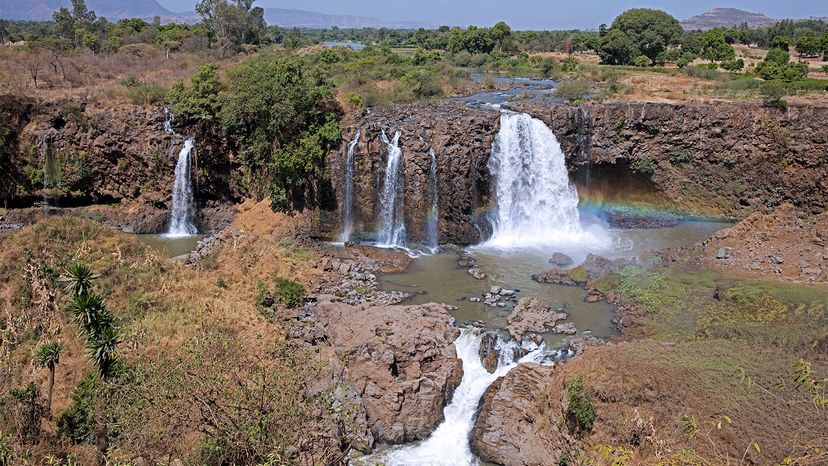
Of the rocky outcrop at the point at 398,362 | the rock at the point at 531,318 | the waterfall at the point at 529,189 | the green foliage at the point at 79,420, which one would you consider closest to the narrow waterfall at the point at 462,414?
the rocky outcrop at the point at 398,362

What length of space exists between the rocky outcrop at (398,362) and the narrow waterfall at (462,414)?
304 mm

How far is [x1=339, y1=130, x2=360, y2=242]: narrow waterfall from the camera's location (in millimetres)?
31469

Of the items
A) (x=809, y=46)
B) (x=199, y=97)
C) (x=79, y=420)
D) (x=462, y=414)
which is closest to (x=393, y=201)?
(x=199, y=97)

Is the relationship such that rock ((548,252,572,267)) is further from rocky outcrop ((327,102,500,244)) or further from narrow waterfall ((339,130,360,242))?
narrow waterfall ((339,130,360,242))

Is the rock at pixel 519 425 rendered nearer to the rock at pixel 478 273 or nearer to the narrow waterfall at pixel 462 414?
the narrow waterfall at pixel 462 414

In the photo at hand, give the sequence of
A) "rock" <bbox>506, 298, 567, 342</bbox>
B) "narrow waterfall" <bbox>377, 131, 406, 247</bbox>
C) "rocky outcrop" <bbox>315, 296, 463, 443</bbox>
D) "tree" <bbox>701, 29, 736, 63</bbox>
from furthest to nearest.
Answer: "tree" <bbox>701, 29, 736, 63</bbox> < "narrow waterfall" <bbox>377, 131, 406, 247</bbox> < "rock" <bbox>506, 298, 567, 342</bbox> < "rocky outcrop" <bbox>315, 296, 463, 443</bbox>

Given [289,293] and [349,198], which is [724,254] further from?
[289,293]

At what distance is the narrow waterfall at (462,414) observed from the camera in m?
17.3

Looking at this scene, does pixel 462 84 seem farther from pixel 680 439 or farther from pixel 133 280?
pixel 680 439

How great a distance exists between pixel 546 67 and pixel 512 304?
37602 mm

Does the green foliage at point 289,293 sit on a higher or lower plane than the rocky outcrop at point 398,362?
higher

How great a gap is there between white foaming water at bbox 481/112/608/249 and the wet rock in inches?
225

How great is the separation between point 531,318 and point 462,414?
17.6ft

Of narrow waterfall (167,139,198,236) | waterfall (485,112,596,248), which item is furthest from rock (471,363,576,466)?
narrow waterfall (167,139,198,236)
